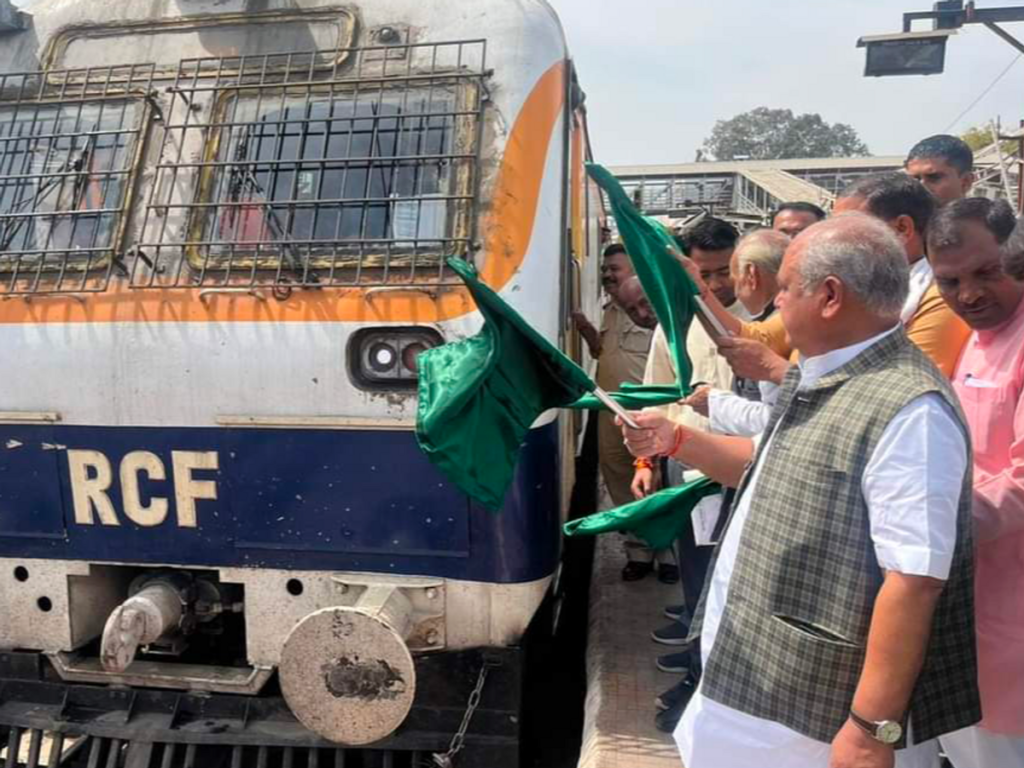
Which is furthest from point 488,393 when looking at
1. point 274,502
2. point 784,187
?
point 784,187

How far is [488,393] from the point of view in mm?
2287

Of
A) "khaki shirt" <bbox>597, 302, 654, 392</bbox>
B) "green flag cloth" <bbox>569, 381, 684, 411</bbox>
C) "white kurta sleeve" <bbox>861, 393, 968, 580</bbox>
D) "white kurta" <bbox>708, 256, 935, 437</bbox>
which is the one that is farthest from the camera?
"khaki shirt" <bbox>597, 302, 654, 392</bbox>

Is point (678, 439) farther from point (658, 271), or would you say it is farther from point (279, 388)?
point (279, 388)

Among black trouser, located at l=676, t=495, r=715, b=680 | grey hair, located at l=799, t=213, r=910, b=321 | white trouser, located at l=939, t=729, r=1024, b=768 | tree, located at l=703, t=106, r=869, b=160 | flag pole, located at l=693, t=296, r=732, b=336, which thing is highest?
tree, located at l=703, t=106, r=869, b=160

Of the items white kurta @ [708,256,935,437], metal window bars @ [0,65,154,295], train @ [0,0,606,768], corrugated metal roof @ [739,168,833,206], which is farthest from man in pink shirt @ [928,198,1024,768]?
corrugated metal roof @ [739,168,833,206]

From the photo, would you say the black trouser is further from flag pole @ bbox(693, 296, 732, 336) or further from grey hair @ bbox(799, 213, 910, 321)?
grey hair @ bbox(799, 213, 910, 321)

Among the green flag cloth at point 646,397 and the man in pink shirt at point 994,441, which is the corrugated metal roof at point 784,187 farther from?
the man in pink shirt at point 994,441

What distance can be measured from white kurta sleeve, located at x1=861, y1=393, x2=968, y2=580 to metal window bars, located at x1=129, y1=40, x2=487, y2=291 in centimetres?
143

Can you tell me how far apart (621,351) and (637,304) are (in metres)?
0.37

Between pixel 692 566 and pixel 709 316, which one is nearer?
pixel 709 316

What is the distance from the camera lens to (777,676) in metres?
1.77

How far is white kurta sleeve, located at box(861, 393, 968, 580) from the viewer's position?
5.18ft

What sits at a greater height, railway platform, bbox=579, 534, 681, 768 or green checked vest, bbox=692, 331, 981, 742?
green checked vest, bbox=692, 331, 981, 742

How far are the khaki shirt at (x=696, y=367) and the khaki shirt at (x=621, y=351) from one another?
1180mm
